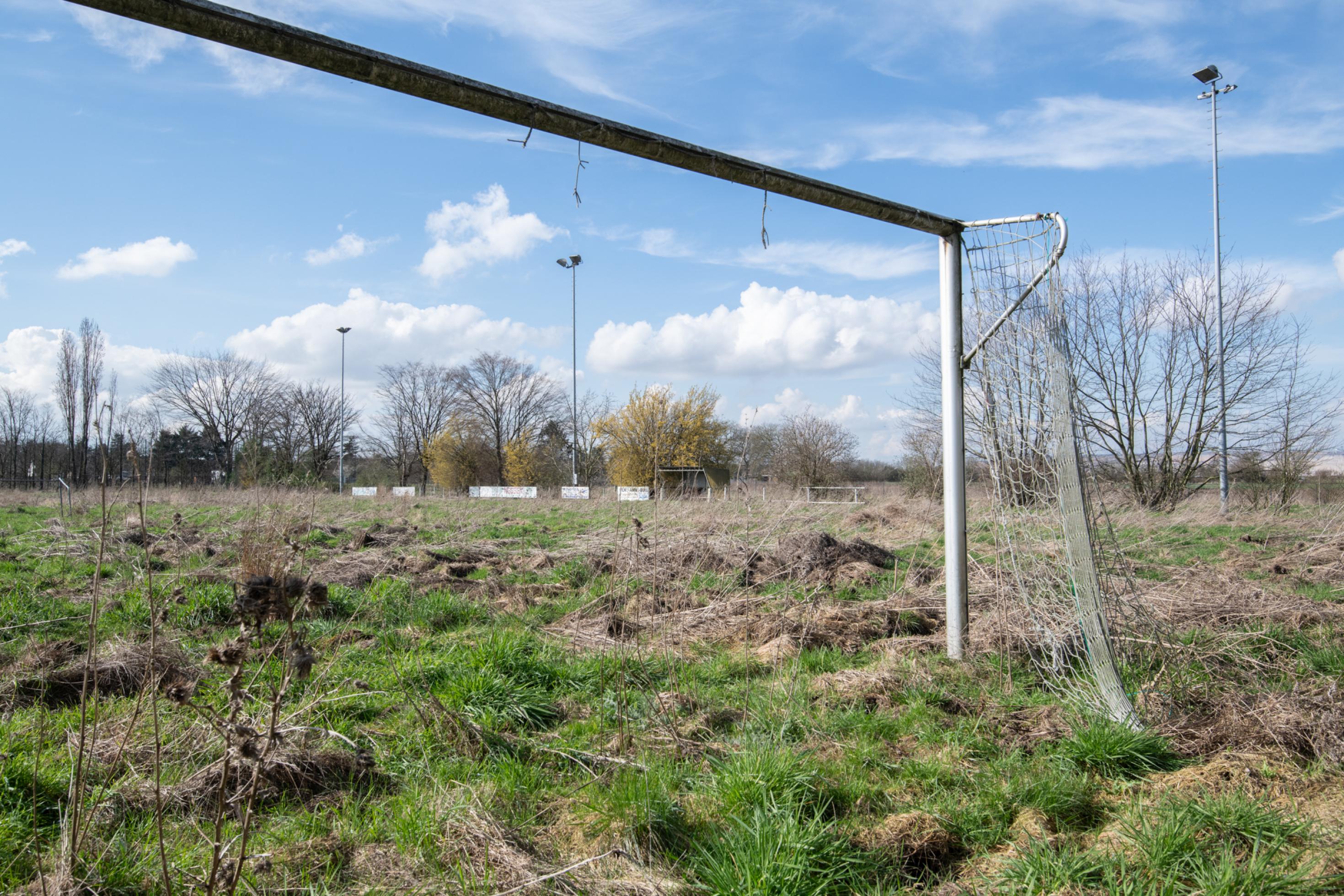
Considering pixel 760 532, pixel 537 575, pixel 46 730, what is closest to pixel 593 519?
pixel 760 532

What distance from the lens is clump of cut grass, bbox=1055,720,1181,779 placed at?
119 inches

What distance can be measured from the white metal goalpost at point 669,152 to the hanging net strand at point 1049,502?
0.25 ft

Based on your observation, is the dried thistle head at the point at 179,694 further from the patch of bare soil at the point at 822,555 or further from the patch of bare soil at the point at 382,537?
the patch of bare soil at the point at 382,537

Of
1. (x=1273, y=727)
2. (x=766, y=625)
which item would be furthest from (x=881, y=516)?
(x=1273, y=727)

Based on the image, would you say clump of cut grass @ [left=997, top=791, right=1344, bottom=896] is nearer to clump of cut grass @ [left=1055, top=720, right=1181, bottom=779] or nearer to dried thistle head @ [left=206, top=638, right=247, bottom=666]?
clump of cut grass @ [left=1055, top=720, right=1181, bottom=779]

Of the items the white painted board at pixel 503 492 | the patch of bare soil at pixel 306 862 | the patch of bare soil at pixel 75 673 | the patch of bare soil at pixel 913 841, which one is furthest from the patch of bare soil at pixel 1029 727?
the white painted board at pixel 503 492

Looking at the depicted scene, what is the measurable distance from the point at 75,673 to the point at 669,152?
4.49 meters

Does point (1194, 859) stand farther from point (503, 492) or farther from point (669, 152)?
point (503, 492)

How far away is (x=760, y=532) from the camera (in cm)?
949

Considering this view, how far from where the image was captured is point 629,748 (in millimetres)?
3297

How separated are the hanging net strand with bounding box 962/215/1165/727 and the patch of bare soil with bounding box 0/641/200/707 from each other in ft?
15.1

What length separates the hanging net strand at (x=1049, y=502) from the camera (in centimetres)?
365

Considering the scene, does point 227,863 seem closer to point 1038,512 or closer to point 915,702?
point 915,702

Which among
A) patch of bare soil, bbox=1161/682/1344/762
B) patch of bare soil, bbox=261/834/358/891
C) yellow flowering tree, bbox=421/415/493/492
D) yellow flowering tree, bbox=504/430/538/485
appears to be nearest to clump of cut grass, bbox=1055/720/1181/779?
patch of bare soil, bbox=1161/682/1344/762
